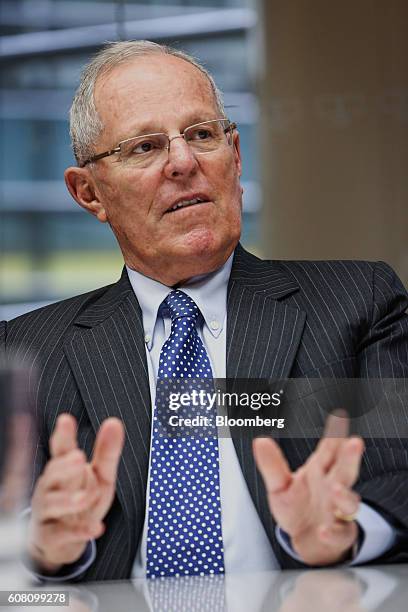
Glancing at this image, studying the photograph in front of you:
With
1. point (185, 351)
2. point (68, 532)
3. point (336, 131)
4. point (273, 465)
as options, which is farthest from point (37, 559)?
point (336, 131)

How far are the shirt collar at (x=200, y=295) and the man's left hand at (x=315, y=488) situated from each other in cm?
48

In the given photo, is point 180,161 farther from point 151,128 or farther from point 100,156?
point 100,156

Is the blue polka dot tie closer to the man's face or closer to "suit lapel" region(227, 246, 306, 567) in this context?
"suit lapel" region(227, 246, 306, 567)

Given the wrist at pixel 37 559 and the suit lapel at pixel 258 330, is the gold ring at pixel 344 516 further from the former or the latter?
the wrist at pixel 37 559

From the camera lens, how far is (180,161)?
157cm

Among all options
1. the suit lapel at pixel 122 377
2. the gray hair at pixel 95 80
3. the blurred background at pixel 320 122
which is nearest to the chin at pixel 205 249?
the suit lapel at pixel 122 377

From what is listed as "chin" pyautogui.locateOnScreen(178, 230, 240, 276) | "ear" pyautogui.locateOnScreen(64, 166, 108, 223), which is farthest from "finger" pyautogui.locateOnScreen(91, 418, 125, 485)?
"ear" pyautogui.locateOnScreen(64, 166, 108, 223)

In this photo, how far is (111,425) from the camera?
1.03 meters

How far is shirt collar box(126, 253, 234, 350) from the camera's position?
5.18 ft

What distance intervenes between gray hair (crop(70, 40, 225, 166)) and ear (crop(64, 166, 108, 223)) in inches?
1.8

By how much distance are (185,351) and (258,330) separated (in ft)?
0.54

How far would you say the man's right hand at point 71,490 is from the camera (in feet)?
3.35

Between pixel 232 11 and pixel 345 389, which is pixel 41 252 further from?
pixel 345 389

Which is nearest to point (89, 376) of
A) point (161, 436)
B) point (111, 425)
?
point (161, 436)
